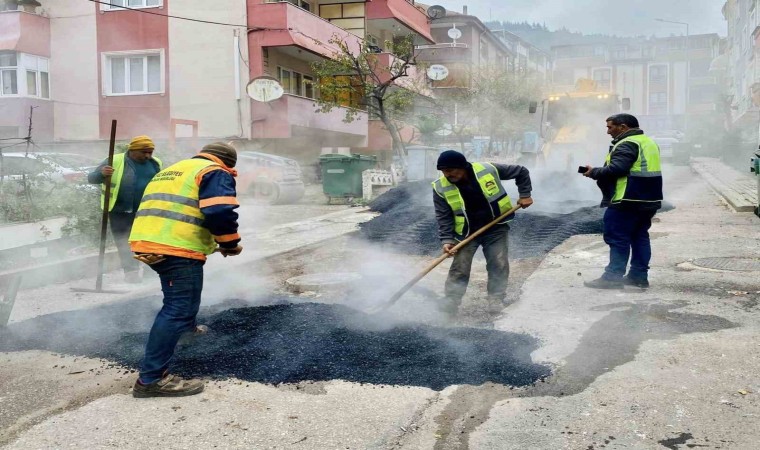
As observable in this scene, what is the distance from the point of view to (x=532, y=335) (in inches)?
186

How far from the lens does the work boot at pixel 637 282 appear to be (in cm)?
600

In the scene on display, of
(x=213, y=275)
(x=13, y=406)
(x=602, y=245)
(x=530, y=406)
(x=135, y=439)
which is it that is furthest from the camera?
(x=602, y=245)

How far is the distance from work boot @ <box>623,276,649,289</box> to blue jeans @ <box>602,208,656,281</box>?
0.05 feet

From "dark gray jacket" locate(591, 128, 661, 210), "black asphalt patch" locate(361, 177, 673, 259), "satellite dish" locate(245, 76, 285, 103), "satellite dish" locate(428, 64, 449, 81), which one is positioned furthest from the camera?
"satellite dish" locate(428, 64, 449, 81)

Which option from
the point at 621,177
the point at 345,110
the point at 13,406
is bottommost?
the point at 13,406

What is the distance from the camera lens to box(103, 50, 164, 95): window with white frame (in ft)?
62.5

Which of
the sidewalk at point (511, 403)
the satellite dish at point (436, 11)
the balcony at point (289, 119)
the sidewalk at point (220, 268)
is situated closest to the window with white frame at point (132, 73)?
the balcony at point (289, 119)

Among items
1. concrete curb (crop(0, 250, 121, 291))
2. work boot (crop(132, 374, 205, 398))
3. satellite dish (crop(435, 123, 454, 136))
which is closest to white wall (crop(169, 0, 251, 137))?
satellite dish (crop(435, 123, 454, 136))

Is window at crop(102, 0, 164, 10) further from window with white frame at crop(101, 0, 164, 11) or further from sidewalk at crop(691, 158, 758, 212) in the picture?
sidewalk at crop(691, 158, 758, 212)

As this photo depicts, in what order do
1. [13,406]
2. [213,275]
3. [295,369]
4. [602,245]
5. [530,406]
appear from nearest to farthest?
1. [530,406]
2. [13,406]
3. [295,369]
4. [213,275]
5. [602,245]

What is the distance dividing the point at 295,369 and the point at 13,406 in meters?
1.48

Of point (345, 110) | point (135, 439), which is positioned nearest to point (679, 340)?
point (135, 439)

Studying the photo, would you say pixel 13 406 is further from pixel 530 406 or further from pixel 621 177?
pixel 621 177

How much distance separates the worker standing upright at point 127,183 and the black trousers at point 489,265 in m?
3.22
